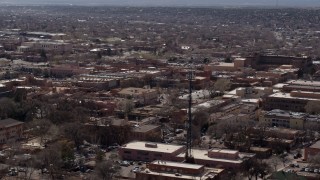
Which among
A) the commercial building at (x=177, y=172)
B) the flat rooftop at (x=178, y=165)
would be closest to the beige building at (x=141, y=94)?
the flat rooftop at (x=178, y=165)

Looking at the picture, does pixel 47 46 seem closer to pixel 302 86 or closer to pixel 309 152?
pixel 302 86

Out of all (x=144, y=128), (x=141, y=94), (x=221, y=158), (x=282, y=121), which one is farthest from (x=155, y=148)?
(x=141, y=94)

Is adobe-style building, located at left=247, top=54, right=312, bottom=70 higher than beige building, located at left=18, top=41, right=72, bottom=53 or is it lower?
higher

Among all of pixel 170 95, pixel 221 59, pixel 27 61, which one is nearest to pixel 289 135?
pixel 170 95

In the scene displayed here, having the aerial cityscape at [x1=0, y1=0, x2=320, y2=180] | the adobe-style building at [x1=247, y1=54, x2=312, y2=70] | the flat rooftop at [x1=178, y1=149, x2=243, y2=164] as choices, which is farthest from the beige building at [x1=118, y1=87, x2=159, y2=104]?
the adobe-style building at [x1=247, y1=54, x2=312, y2=70]

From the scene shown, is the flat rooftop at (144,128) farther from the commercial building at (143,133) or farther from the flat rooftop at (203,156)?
the flat rooftop at (203,156)

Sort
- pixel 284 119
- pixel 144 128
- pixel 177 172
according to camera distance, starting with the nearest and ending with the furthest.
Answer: pixel 177 172 < pixel 144 128 < pixel 284 119

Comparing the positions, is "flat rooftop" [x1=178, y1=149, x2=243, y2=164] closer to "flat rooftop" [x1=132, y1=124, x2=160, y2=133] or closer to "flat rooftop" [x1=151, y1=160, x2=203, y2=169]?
"flat rooftop" [x1=151, y1=160, x2=203, y2=169]
